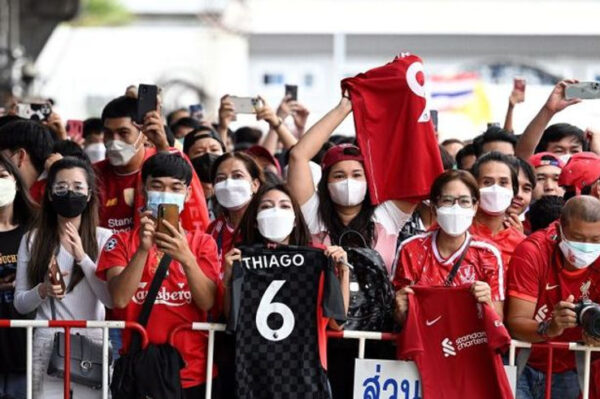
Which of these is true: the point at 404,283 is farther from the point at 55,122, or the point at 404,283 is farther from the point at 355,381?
the point at 55,122

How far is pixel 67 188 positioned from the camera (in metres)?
7.72

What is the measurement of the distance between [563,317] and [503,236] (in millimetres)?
1228

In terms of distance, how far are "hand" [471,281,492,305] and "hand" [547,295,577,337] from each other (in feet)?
1.12

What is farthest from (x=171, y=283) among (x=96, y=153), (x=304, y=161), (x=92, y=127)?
(x=92, y=127)

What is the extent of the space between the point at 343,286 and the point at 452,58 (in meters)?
26.9

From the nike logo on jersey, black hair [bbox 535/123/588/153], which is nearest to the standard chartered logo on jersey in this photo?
the nike logo on jersey

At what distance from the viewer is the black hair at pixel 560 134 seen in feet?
33.0

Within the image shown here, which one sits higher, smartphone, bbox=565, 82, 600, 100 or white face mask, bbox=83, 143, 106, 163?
smartphone, bbox=565, 82, 600, 100

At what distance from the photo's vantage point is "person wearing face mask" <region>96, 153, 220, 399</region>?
711 centimetres

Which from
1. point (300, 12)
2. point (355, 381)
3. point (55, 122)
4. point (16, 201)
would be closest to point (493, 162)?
point (355, 381)

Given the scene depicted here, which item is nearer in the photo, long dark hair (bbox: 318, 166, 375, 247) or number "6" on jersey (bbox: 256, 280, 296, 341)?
A: number "6" on jersey (bbox: 256, 280, 296, 341)

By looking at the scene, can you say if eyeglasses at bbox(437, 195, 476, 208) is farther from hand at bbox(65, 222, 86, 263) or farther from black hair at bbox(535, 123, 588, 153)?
black hair at bbox(535, 123, 588, 153)

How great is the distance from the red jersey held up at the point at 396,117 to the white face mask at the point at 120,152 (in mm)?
1507

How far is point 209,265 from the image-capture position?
24.2 feet
